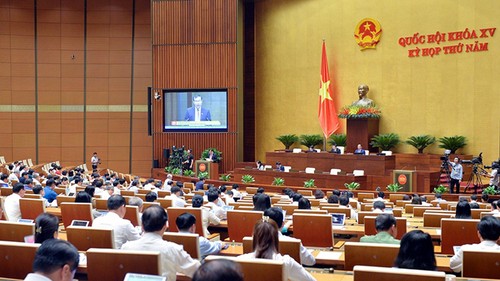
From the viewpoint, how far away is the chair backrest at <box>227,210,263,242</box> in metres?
6.23

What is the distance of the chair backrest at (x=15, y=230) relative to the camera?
4.72 m

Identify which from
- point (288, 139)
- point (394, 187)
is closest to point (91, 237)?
point (394, 187)

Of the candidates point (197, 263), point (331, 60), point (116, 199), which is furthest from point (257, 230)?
point (331, 60)

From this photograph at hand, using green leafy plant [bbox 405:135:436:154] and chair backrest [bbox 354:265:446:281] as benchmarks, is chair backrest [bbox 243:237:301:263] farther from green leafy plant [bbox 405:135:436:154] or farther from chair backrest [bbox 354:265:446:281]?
green leafy plant [bbox 405:135:436:154]

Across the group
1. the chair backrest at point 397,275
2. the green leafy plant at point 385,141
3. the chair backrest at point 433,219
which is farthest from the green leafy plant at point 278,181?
the chair backrest at point 397,275

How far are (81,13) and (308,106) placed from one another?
33.1ft

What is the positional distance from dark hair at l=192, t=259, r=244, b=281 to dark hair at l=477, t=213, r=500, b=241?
3.09 metres

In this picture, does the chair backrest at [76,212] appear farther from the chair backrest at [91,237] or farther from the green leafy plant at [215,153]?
the green leafy plant at [215,153]

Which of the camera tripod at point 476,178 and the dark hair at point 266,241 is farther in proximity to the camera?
the camera tripod at point 476,178

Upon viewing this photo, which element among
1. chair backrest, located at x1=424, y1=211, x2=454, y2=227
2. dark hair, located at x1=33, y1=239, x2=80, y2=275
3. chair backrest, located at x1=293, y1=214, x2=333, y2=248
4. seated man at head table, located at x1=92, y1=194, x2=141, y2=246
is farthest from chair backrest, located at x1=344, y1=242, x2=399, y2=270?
chair backrest, located at x1=424, y1=211, x2=454, y2=227

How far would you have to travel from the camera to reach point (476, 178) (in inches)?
637

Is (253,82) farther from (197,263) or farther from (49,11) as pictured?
(197,263)

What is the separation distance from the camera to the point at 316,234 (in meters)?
6.06

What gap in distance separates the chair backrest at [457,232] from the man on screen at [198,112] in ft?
51.0
